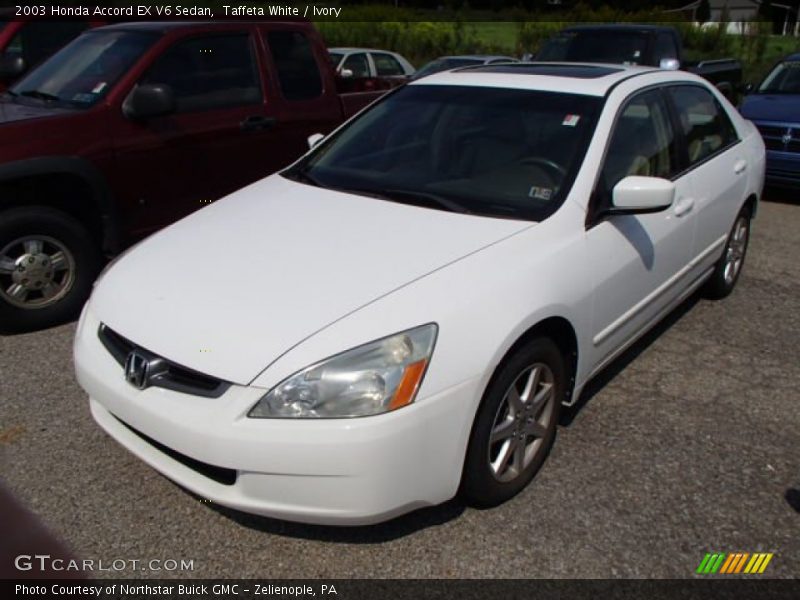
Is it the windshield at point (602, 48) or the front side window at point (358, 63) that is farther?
the front side window at point (358, 63)

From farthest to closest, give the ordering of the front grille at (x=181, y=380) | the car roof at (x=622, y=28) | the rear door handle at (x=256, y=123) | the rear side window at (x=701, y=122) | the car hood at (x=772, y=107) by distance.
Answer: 1. the car roof at (x=622, y=28)
2. the car hood at (x=772, y=107)
3. the rear door handle at (x=256, y=123)
4. the rear side window at (x=701, y=122)
5. the front grille at (x=181, y=380)

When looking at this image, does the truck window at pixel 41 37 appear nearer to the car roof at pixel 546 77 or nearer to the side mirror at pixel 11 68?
the side mirror at pixel 11 68

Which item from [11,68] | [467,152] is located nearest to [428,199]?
[467,152]

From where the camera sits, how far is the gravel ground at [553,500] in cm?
257

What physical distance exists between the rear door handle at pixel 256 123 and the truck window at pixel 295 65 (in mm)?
284

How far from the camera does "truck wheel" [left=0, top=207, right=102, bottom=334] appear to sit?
14.0 ft

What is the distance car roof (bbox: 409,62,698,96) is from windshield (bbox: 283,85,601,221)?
0.06 meters

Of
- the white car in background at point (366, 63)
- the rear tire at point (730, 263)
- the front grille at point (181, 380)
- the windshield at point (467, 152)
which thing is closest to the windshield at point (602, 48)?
the white car in background at point (366, 63)

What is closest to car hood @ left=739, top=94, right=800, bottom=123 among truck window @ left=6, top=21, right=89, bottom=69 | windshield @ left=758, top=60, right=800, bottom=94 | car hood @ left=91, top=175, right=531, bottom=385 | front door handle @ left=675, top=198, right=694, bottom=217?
windshield @ left=758, top=60, right=800, bottom=94

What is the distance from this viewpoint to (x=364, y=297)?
8.23 feet

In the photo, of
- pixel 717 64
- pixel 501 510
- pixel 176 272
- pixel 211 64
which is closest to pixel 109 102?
pixel 211 64

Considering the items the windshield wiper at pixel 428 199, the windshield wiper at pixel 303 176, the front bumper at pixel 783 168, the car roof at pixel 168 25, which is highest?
the car roof at pixel 168 25

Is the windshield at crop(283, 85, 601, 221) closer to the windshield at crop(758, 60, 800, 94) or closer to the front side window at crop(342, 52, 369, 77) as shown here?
the windshield at crop(758, 60, 800, 94)

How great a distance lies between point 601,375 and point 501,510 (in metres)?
1.40
